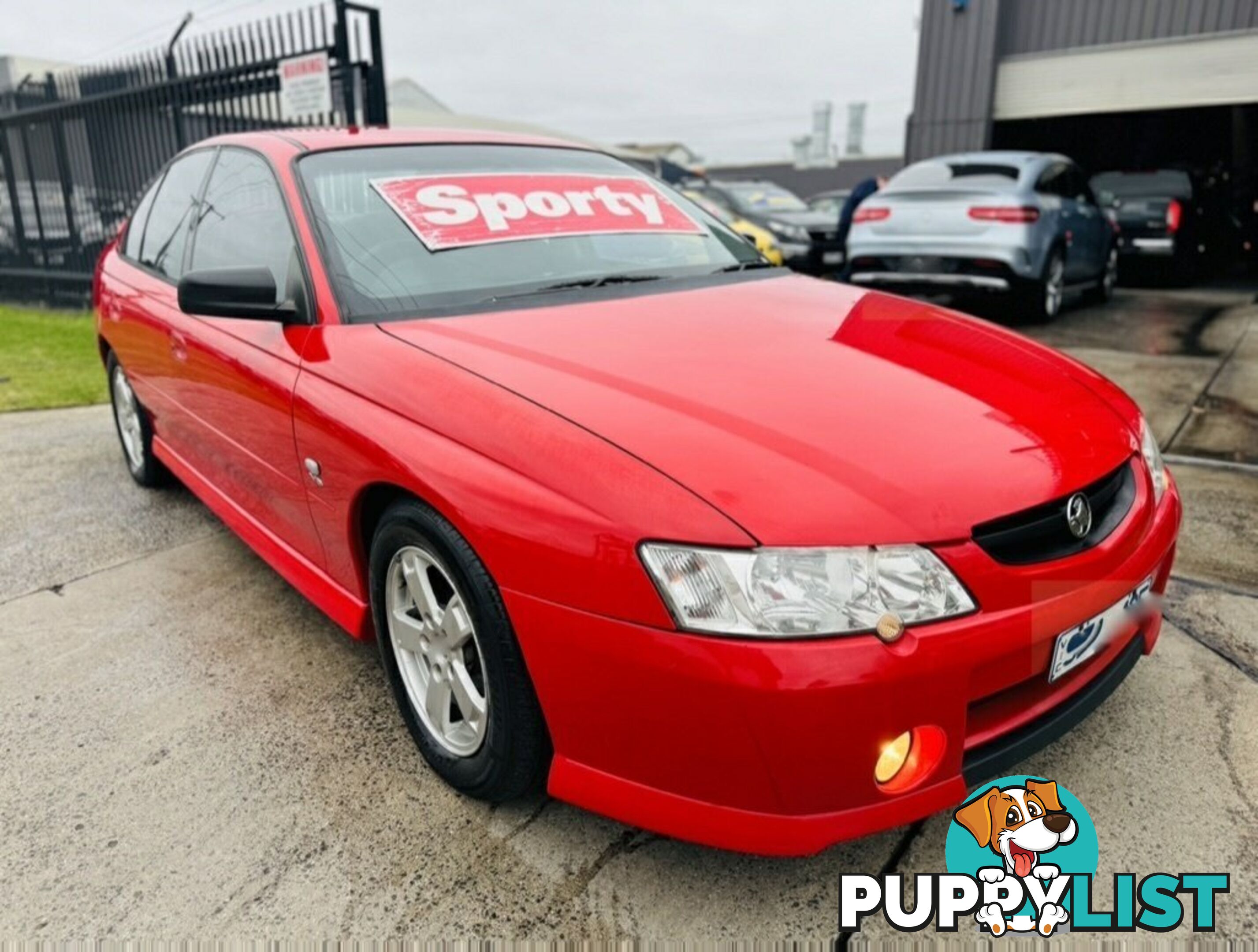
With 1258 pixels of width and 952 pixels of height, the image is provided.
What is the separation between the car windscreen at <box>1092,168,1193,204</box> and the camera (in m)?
11.2

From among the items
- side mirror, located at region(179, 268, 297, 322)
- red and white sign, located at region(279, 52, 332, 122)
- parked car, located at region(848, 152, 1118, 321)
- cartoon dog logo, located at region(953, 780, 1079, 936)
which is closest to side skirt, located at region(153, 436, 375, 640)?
side mirror, located at region(179, 268, 297, 322)

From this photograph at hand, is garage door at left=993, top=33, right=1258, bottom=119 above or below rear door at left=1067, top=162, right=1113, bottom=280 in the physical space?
above

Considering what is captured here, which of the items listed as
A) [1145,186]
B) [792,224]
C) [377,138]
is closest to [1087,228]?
[1145,186]

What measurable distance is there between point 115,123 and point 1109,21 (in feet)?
37.9

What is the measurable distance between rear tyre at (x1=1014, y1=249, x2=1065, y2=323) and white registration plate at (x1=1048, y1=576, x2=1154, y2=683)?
6.29m

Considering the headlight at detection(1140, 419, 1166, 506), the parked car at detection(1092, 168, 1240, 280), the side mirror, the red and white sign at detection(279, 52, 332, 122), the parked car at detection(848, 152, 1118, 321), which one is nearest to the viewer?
the headlight at detection(1140, 419, 1166, 506)

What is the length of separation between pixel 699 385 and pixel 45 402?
5.66 meters

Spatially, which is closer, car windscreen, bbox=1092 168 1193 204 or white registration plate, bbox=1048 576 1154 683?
white registration plate, bbox=1048 576 1154 683

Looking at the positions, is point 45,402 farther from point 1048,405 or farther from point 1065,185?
point 1065,185

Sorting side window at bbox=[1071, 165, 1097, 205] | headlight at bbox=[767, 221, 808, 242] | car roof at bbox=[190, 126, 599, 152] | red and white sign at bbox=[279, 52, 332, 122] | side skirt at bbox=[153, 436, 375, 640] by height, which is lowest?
headlight at bbox=[767, 221, 808, 242]

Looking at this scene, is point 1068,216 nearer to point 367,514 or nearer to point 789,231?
point 789,231

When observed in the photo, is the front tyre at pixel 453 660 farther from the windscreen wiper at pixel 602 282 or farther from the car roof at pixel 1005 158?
the car roof at pixel 1005 158

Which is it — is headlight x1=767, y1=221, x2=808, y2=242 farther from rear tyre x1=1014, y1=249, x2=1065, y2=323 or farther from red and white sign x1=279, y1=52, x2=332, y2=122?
red and white sign x1=279, y1=52, x2=332, y2=122

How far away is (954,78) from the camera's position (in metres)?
12.5
